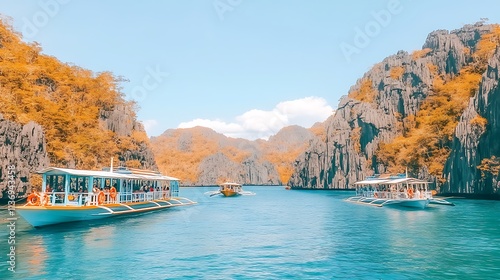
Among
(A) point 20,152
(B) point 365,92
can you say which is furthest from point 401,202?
(B) point 365,92

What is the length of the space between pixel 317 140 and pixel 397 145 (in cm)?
5650

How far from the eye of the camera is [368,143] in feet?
438

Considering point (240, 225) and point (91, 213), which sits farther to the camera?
point (240, 225)

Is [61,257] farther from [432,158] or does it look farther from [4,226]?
[432,158]

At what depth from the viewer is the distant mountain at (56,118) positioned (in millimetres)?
53688

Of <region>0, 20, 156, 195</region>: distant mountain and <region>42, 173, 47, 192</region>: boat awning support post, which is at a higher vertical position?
<region>0, 20, 156, 195</region>: distant mountain

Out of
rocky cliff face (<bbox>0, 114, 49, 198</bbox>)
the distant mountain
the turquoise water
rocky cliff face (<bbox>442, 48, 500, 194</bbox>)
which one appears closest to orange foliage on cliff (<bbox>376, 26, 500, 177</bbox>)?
rocky cliff face (<bbox>442, 48, 500, 194</bbox>)

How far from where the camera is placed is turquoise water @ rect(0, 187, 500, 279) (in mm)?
18938

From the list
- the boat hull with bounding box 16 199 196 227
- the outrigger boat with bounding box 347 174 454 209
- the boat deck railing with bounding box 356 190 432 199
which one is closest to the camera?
the boat hull with bounding box 16 199 196 227

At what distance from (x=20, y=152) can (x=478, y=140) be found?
8027cm

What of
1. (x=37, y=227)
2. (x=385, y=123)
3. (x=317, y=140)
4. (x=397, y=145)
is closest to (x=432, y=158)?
(x=397, y=145)

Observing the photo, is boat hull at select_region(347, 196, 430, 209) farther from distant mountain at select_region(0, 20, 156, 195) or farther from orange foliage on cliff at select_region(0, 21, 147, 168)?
orange foliage on cliff at select_region(0, 21, 147, 168)

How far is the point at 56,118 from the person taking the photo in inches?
2697

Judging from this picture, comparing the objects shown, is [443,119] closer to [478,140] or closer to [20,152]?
[478,140]
